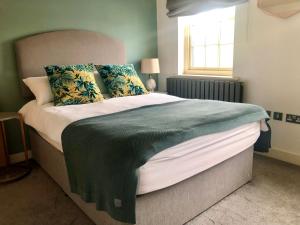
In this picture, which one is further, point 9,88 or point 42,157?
point 9,88

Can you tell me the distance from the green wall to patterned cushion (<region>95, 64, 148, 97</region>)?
28.3 inches

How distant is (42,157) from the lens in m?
2.47

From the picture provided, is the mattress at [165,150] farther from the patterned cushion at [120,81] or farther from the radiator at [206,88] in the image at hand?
the radiator at [206,88]

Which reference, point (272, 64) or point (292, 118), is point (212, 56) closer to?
point (272, 64)

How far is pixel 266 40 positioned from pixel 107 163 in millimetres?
2167

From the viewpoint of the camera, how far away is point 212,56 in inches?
133

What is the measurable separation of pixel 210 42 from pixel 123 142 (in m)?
2.50

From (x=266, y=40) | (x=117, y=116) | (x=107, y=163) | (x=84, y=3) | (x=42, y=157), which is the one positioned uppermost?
(x=84, y=3)

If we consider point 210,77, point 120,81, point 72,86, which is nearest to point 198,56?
point 210,77

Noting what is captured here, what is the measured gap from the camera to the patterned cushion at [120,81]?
108 inches

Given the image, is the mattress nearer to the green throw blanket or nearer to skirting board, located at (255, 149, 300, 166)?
the green throw blanket

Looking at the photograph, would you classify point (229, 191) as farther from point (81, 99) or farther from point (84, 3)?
point (84, 3)

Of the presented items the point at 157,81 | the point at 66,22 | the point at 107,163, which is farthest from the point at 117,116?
the point at 157,81

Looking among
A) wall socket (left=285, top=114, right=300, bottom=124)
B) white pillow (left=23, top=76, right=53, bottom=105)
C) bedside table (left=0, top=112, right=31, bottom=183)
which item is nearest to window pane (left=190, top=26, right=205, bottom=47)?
wall socket (left=285, top=114, right=300, bottom=124)
